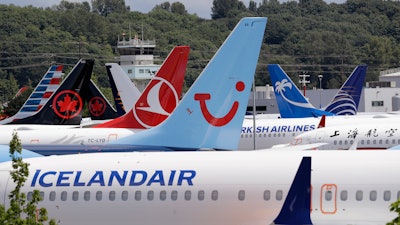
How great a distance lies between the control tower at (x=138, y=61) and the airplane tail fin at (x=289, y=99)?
10190 cm

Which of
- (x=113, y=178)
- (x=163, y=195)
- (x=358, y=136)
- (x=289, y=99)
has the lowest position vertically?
(x=289, y=99)

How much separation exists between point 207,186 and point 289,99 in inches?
2510

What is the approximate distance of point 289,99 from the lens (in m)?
85.7

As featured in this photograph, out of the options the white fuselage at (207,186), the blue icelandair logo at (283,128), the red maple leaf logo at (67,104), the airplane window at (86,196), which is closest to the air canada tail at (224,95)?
the white fuselage at (207,186)

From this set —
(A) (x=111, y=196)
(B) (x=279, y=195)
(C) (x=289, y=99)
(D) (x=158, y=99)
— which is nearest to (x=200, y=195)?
(B) (x=279, y=195)

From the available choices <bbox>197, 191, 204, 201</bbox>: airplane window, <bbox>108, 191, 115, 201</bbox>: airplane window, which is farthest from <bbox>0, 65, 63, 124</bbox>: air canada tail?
<bbox>197, 191, 204, 201</bbox>: airplane window

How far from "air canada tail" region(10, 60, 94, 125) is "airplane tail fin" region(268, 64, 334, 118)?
105 feet

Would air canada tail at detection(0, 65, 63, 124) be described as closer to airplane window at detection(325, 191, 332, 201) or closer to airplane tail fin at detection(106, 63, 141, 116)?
airplane tail fin at detection(106, 63, 141, 116)

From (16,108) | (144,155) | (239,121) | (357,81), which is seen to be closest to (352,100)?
(357,81)

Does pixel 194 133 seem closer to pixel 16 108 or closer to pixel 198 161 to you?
pixel 198 161

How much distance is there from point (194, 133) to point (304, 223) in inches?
531

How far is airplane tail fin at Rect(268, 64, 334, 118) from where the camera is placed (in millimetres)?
84562

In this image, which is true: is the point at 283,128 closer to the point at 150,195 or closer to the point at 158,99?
the point at 158,99

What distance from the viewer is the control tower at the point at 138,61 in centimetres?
18888
